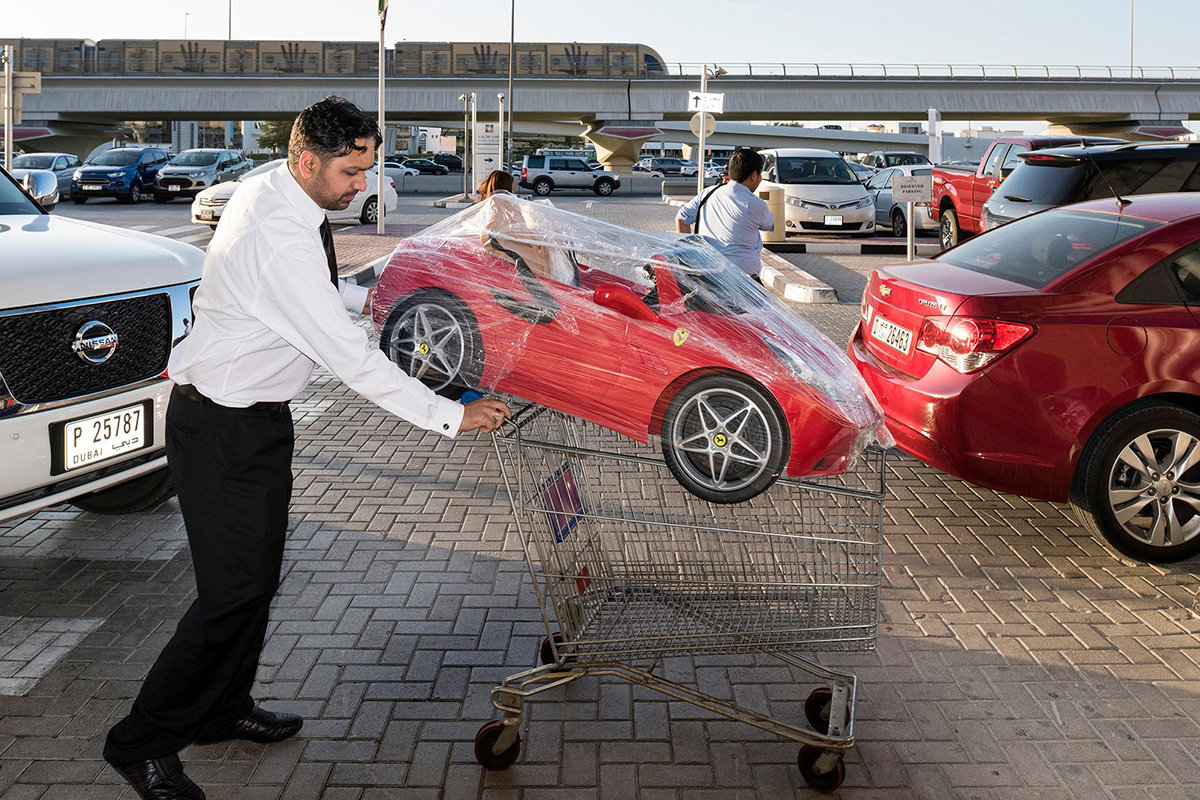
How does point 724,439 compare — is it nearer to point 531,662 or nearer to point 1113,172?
point 531,662

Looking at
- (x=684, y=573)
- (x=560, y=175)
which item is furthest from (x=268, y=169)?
(x=560, y=175)

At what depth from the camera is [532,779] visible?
332 cm

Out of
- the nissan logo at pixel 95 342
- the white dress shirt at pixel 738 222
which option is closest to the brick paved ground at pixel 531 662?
the nissan logo at pixel 95 342

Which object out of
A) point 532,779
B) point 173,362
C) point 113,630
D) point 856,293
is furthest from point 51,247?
point 856,293

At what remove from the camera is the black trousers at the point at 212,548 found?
3.03 m

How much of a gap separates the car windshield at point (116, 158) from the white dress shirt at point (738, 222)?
29.0 meters

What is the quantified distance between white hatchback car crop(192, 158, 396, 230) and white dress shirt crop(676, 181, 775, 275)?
12.5 m

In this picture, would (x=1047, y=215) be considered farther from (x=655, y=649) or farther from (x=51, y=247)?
(x=51, y=247)

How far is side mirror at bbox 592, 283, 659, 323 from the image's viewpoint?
4238mm

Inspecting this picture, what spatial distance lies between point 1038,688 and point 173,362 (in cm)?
309

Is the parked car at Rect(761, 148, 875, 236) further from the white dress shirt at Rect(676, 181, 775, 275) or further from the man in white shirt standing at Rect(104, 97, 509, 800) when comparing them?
the man in white shirt standing at Rect(104, 97, 509, 800)

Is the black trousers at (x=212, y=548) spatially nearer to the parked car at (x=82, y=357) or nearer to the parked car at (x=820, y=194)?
the parked car at (x=82, y=357)

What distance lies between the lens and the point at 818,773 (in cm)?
326

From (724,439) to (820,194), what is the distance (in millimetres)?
19764
